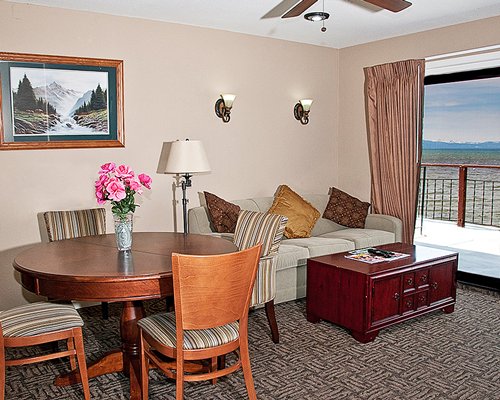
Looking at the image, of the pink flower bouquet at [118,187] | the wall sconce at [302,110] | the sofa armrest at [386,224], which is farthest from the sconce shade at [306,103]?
the pink flower bouquet at [118,187]

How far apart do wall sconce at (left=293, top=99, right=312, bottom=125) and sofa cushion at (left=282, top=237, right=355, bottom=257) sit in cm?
152

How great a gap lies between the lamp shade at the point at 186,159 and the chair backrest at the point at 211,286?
182cm

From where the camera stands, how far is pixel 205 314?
8.29 feet

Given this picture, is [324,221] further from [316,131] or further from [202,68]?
[202,68]

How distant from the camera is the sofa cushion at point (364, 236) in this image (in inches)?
201

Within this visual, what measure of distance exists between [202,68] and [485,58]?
278cm

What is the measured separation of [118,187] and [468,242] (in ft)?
15.4

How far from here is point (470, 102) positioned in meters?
6.00

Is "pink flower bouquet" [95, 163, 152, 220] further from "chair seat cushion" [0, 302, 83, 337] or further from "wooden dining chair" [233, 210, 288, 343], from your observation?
"wooden dining chair" [233, 210, 288, 343]

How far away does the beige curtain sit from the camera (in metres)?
5.42

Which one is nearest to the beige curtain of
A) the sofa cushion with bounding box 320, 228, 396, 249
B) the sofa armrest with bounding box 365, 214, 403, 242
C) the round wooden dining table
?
the sofa armrest with bounding box 365, 214, 403, 242

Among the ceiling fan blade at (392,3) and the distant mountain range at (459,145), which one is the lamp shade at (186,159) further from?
the distant mountain range at (459,145)

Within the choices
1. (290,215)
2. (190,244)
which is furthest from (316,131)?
(190,244)

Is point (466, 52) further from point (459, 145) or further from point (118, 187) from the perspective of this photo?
point (118, 187)
